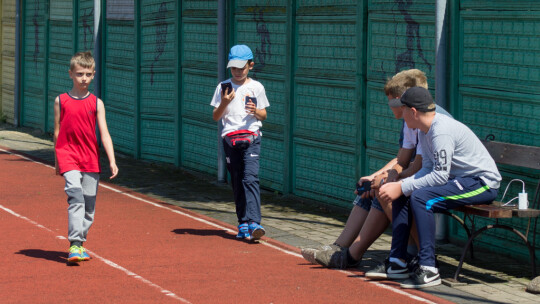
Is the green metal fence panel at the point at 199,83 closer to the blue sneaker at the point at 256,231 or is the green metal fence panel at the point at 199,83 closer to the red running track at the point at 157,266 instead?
the red running track at the point at 157,266

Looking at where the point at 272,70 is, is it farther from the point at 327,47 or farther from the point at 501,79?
the point at 501,79

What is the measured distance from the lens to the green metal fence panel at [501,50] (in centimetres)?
902

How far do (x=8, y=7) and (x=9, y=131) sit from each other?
3539mm

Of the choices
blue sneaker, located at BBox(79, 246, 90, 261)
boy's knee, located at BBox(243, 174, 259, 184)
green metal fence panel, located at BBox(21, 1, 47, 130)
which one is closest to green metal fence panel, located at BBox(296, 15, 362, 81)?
boy's knee, located at BBox(243, 174, 259, 184)

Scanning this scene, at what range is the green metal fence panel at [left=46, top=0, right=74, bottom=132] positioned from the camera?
20.9 metres

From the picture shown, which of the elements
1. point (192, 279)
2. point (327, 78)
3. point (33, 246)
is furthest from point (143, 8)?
point (192, 279)

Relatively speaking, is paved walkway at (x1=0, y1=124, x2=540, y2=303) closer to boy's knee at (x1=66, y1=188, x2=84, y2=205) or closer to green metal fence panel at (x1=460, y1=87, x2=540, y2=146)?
green metal fence panel at (x1=460, y1=87, x2=540, y2=146)

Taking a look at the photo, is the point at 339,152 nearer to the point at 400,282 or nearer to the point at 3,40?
the point at 400,282

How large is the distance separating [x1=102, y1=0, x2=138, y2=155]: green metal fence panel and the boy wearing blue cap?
750cm

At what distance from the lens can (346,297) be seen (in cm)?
772

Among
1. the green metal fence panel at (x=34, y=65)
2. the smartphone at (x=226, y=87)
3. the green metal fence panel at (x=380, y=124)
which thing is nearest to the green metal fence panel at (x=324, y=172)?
the green metal fence panel at (x=380, y=124)

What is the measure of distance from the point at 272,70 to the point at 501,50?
4426mm

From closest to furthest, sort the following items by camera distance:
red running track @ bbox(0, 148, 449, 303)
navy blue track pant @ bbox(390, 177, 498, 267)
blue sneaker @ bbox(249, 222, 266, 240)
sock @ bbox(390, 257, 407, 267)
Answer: red running track @ bbox(0, 148, 449, 303) → navy blue track pant @ bbox(390, 177, 498, 267) → sock @ bbox(390, 257, 407, 267) → blue sneaker @ bbox(249, 222, 266, 240)

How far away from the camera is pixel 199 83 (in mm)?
15234
